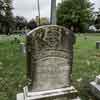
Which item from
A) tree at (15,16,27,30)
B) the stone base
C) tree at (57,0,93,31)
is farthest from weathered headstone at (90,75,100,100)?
tree at (15,16,27,30)

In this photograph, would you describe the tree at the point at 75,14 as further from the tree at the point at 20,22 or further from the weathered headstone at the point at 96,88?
the weathered headstone at the point at 96,88

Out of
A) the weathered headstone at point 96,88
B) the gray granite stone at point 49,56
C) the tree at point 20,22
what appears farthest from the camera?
the tree at point 20,22

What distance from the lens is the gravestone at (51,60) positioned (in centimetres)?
422

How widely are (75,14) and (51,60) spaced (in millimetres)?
49983

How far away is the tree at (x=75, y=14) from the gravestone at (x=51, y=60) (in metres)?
48.6

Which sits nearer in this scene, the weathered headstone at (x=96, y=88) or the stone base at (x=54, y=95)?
the stone base at (x=54, y=95)

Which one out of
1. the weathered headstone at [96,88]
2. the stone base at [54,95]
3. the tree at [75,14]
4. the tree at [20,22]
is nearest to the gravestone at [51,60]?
the stone base at [54,95]

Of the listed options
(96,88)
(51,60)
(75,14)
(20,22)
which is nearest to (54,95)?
(51,60)

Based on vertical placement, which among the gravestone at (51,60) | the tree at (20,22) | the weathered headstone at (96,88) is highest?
the tree at (20,22)

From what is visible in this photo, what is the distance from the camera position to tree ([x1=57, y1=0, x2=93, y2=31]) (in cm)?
5288

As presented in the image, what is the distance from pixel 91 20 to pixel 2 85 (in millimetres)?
52248

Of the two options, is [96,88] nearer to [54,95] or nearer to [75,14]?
[54,95]

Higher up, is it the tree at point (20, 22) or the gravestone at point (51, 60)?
the tree at point (20, 22)

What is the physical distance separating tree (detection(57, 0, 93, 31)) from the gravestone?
48.6 meters
